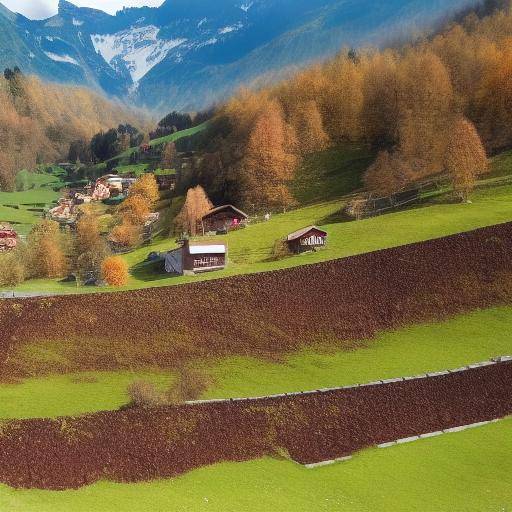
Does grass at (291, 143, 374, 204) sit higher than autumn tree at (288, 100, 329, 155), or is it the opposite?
autumn tree at (288, 100, 329, 155)

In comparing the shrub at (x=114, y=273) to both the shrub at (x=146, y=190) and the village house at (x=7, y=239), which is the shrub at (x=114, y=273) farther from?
the shrub at (x=146, y=190)

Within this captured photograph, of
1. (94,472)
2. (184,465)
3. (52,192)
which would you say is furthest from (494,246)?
(52,192)

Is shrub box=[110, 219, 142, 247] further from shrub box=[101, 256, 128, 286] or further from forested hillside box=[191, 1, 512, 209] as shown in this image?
shrub box=[101, 256, 128, 286]

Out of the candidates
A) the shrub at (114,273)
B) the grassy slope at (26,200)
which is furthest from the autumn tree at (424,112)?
the grassy slope at (26,200)

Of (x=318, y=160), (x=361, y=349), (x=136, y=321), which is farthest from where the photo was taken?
(x=318, y=160)

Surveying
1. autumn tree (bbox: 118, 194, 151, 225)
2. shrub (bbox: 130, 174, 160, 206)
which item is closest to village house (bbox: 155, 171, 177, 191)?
shrub (bbox: 130, 174, 160, 206)

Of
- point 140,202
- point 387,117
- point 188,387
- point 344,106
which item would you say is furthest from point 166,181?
point 188,387

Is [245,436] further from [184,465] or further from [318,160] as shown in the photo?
[318,160]
